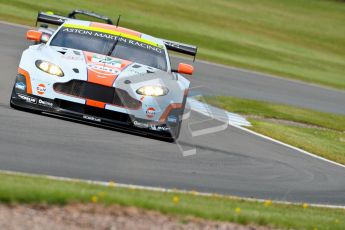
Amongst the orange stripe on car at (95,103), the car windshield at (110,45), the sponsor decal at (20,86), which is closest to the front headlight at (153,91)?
the orange stripe on car at (95,103)

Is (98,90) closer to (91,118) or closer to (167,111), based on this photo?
(91,118)

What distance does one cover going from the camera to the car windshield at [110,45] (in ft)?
41.5

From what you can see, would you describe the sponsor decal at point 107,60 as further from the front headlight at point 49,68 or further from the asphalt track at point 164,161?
Result: the asphalt track at point 164,161

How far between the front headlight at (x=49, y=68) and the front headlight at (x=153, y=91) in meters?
1.02

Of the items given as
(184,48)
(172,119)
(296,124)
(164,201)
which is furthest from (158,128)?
(296,124)

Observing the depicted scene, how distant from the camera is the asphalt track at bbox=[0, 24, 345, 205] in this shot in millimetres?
9656

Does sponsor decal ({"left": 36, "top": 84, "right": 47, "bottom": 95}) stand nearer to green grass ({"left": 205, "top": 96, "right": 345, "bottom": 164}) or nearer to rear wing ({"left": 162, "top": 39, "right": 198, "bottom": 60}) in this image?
rear wing ({"left": 162, "top": 39, "right": 198, "bottom": 60})

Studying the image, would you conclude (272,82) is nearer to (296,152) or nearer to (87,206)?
(296,152)

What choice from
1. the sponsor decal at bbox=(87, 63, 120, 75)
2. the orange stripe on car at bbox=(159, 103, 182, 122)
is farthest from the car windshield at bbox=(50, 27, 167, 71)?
the orange stripe on car at bbox=(159, 103, 182, 122)

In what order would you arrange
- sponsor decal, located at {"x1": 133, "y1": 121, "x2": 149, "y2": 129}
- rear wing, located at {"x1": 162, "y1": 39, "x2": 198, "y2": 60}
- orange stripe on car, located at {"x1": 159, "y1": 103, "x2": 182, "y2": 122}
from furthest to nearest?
rear wing, located at {"x1": 162, "y1": 39, "x2": 198, "y2": 60}, orange stripe on car, located at {"x1": 159, "y1": 103, "x2": 182, "y2": 122}, sponsor decal, located at {"x1": 133, "y1": 121, "x2": 149, "y2": 129}

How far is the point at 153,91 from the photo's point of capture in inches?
464

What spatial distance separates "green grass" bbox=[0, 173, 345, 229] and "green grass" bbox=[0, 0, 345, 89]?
2002 cm

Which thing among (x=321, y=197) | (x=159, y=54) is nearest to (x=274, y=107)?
(x=159, y=54)

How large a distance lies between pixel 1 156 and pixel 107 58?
3.27m
